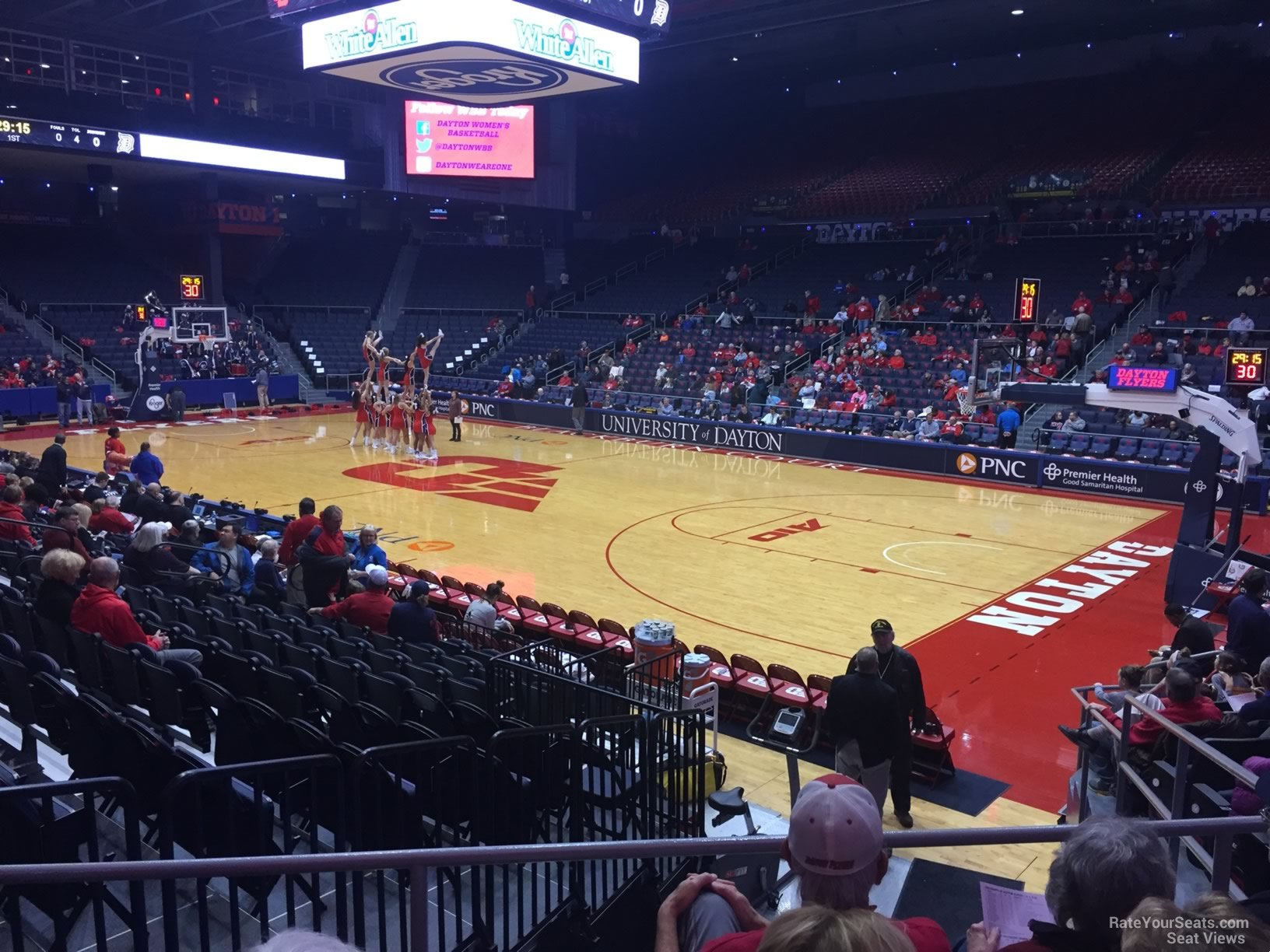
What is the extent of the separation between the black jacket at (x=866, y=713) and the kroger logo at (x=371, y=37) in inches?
584

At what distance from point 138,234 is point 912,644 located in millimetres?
40299

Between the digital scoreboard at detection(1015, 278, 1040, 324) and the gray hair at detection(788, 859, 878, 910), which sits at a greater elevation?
the digital scoreboard at detection(1015, 278, 1040, 324)

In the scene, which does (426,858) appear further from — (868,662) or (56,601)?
(56,601)

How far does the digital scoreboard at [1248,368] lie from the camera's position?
48.4 feet

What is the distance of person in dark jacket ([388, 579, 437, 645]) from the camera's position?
9375mm

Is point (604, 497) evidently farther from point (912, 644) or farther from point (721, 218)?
point (721, 218)

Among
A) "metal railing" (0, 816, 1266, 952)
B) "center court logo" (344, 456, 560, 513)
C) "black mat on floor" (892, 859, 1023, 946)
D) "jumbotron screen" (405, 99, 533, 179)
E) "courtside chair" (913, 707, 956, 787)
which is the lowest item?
"courtside chair" (913, 707, 956, 787)

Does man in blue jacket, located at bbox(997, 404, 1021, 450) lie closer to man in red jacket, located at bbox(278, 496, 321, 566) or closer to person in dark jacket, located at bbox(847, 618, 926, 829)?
man in red jacket, located at bbox(278, 496, 321, 566)

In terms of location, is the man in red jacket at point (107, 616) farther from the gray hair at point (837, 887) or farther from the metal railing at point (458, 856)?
the gray hair at point (837, 887)

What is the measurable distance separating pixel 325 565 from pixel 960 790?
6.43 meters

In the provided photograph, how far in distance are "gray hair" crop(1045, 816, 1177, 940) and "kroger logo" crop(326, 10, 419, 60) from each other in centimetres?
1833

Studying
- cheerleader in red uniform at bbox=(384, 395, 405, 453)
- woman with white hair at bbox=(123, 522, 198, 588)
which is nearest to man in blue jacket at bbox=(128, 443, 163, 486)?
woman with white hair at bbox=(123, 522, 198, 588)

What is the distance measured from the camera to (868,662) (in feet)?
24.8

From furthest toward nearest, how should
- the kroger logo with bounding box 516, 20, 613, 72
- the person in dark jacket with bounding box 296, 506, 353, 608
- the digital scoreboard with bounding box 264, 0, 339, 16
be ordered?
1. the kroger logo with bounding box 516, 20, 613, 72
2. the digital scoreboard with bounding box 264, 0, 339, 16
3. the person in dark jacket with bounding box 296, 506, 353, 608
